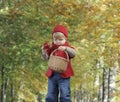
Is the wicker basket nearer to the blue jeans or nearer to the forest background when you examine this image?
the blue jeans

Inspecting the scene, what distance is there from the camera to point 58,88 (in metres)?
6.81

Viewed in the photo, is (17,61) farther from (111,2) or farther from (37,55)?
(111,2)

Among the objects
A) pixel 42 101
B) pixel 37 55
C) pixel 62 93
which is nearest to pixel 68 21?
pixel 37 55

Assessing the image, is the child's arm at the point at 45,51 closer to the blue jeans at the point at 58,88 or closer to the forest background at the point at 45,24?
the blue jeans at the point at 58,88

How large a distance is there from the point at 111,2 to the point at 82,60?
12826 mm

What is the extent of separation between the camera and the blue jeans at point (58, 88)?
6.57m

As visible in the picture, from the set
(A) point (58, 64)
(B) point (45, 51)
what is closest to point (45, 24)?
(B) point (45, 51)

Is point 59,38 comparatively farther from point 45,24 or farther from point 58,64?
point 45,24

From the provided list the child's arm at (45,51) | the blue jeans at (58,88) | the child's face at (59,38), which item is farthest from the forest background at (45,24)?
the blue jeans at (58,88)

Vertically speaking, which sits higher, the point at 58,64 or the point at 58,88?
the point at 58,64

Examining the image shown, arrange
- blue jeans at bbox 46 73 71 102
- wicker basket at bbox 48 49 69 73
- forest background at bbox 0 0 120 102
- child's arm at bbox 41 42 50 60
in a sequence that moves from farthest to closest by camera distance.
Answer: forest background at bbox 0 0 120 102 → child's arm at bbox 41 42 50 60 → blue jeans at bbox 46 73 71 102 → wicker basket at bbox 48 49 69 73

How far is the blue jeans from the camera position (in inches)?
259

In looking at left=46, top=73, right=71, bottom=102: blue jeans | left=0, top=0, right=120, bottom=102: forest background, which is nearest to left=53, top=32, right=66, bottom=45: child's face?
left=46, top=73, right=71, bottom=102: blue jeans

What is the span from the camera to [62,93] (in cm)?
658
